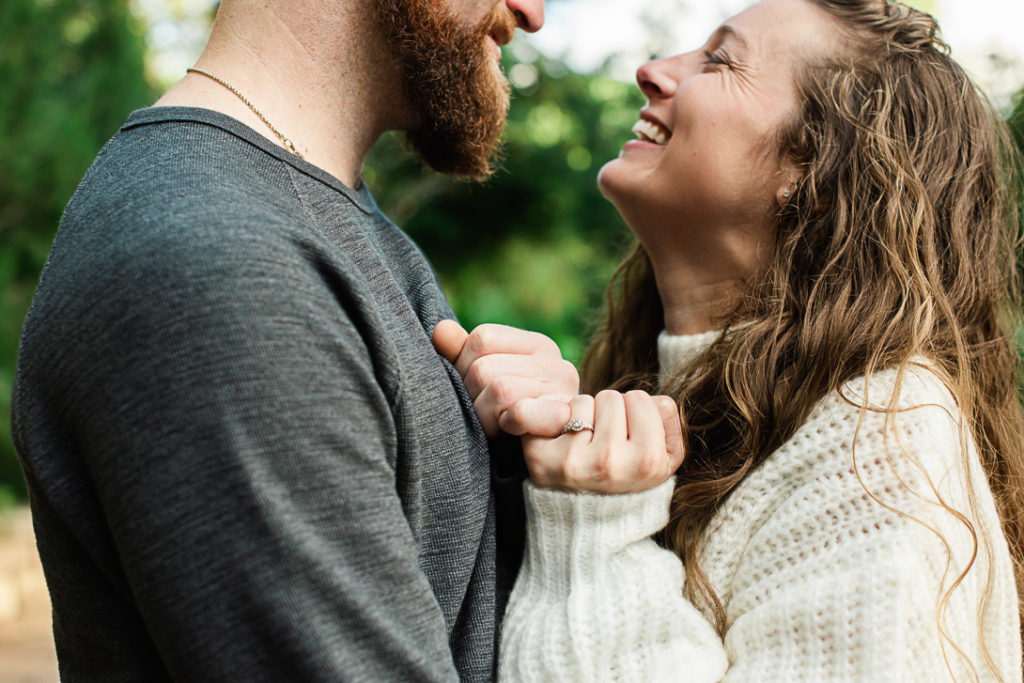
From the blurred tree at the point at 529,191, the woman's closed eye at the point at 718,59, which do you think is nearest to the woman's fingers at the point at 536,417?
the woman's closed eye at the point at 718,59

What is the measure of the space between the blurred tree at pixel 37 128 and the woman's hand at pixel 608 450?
652 cm

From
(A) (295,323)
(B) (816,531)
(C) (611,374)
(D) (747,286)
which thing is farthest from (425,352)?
(C) (611,374)

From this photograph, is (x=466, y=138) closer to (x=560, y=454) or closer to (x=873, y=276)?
(x=560, y=454)

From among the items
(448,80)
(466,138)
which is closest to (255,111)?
(448,80)

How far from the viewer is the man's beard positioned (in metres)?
1.67

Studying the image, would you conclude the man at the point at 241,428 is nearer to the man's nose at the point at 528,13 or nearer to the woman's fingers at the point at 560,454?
the woman's fingers at the point at 560,454

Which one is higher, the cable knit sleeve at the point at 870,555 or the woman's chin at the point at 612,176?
the woman's chin at the point at 612,176

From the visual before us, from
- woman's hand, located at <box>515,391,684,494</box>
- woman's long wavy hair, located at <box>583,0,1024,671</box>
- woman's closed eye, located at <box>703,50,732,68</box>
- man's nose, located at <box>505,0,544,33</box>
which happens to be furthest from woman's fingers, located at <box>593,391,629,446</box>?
woman's closed eye, located at <box>703,50,732,68</box>

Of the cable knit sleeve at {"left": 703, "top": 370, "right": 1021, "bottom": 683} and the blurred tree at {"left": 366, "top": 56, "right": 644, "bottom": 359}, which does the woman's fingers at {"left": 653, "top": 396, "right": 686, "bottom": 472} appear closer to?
the cable knit sleeve at {"left": 703, "top": 370, "right": 1021, "bottom": 683}

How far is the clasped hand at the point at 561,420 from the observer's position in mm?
1486

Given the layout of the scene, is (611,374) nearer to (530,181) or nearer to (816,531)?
(816,531)

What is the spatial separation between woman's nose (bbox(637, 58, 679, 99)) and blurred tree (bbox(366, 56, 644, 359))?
803cm

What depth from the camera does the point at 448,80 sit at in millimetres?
1779

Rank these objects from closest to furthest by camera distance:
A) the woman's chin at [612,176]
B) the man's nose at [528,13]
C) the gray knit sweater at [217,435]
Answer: the gray knit sweater at [217,435]
the man's nose at [528,13]
the woman's chin at [612,176]
